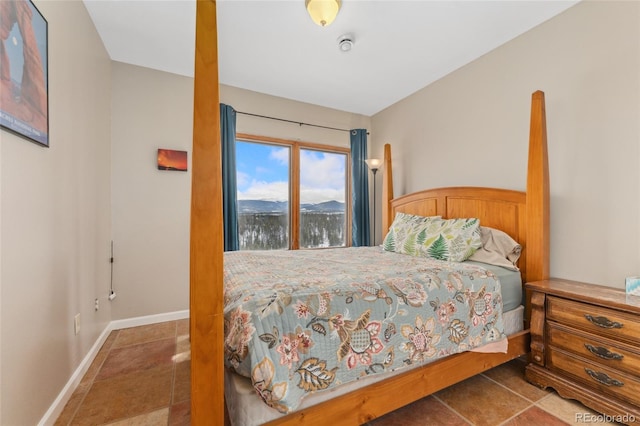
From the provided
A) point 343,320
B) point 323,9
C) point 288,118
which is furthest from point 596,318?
point 288,118

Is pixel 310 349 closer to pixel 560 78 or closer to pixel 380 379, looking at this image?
pixel 380 379

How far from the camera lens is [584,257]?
193cm

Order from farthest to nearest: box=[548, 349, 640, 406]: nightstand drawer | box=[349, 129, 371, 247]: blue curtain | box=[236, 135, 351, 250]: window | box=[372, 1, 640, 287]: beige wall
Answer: box=[349, 129, 371, 247]: blue curtain < box=[236, 135, 351, 250]: window < box=[372, 1, 640, 287]: beige wall < box=[548, 349, 640, 406]: nightstand drawer

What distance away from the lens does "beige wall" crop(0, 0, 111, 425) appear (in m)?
1.19

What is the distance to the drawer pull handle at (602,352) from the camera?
4.75ft

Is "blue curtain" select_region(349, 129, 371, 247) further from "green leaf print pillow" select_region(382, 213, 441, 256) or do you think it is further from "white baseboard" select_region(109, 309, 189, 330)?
"white baseboard" select_region(109, 309, 189, 330)

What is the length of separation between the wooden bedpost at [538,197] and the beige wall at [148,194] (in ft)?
10.3

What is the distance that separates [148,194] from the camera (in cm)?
287

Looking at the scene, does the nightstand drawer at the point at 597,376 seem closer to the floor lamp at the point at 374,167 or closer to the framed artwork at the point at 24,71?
the floor lamp at the point at 374,167

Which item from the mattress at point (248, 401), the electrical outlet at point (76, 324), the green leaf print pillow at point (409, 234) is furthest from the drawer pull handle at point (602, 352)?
the electrical outlet at point (76, 324)

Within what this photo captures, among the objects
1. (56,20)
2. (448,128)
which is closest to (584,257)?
(448,128)

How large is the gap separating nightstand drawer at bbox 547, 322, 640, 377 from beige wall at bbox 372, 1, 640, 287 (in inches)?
20.4

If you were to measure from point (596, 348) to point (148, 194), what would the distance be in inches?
145

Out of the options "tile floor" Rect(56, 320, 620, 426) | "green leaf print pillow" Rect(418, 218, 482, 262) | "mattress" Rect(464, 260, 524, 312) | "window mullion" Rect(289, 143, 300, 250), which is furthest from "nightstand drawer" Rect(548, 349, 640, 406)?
"window mullion" Rect(289, 143, 300, 250)
